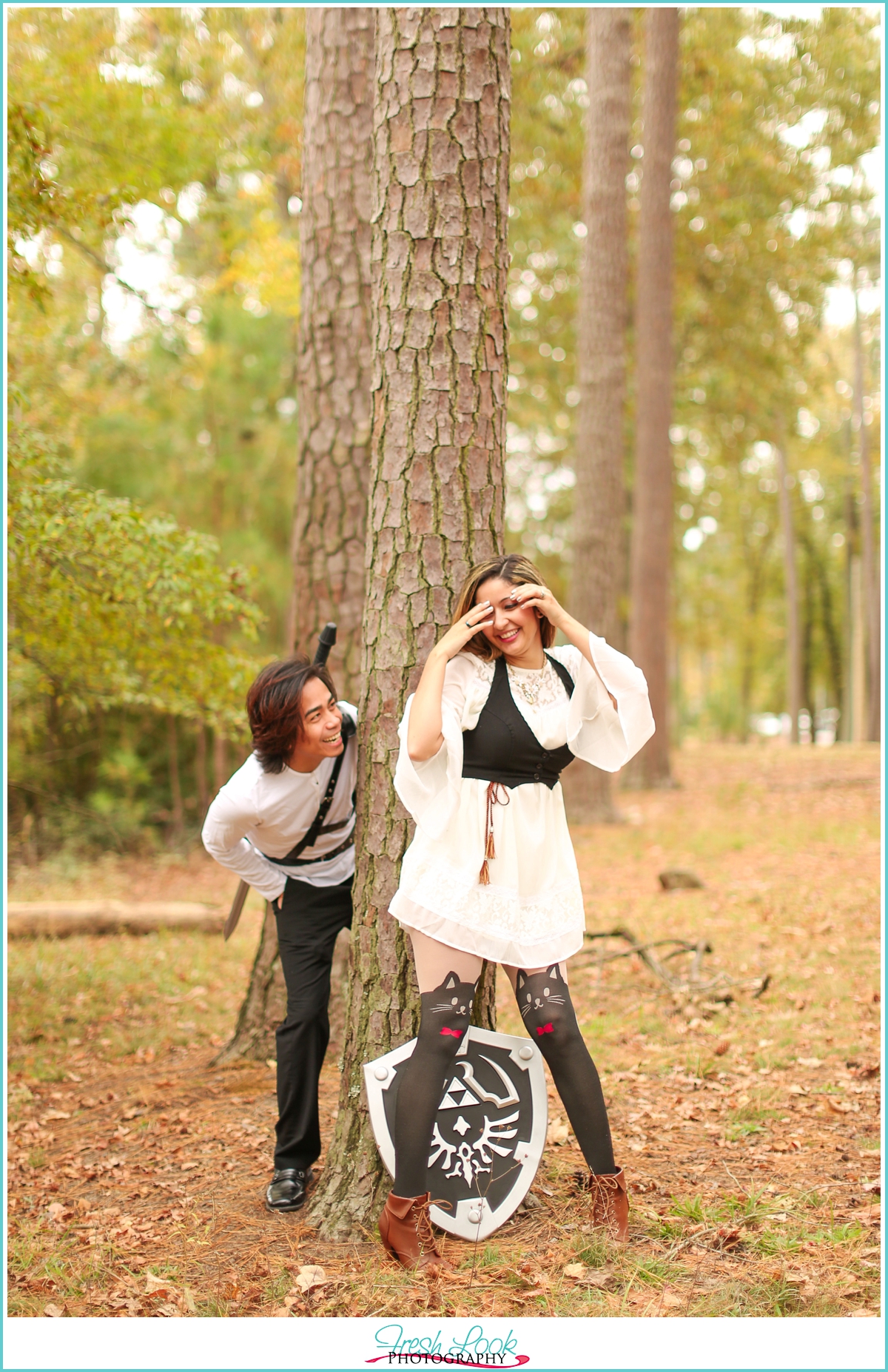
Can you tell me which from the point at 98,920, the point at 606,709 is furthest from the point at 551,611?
the point at 98,920

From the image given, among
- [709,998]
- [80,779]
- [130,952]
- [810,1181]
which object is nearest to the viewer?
[810,1181]

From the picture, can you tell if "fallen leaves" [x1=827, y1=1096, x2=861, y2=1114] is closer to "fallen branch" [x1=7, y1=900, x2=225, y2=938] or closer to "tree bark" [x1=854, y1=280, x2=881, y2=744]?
"fallen branch" [x1=7, y1=900, x2=225, y2=938]

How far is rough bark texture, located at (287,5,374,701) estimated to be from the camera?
4.79 m

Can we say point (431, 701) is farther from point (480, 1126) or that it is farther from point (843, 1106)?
point (843, 1106)

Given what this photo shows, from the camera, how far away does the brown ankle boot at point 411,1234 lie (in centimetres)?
285

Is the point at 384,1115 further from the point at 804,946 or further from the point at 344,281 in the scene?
the point at 804,946

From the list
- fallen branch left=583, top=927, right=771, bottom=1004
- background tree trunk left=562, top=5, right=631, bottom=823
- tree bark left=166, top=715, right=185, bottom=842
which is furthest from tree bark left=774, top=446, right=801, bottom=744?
fallen branch left=583, top=927, right=771, bottom=1004

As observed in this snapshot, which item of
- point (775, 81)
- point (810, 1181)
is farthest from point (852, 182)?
point (810, 1181)

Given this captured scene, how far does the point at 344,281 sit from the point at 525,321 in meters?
11.7

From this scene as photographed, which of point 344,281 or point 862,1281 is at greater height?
point 344,281

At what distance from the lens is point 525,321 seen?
1583 centimetres

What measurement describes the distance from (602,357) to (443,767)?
361 inches

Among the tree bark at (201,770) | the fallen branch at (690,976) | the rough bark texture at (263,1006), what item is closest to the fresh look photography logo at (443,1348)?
the rough bark texture at (263,1006)

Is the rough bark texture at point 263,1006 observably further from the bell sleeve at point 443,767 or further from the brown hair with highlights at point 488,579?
the brown hair with highlights at point 488,579
